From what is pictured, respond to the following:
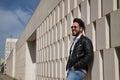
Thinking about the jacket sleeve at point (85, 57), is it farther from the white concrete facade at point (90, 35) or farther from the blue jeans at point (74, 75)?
the white concrete facade at point (90, 35)

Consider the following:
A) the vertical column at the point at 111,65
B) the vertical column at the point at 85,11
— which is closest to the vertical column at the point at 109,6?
the vertical column at the point at 111,65

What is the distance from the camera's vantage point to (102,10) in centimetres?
479

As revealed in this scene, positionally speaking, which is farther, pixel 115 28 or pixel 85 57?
pixel 85 57

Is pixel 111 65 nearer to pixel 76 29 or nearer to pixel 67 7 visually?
pixel 76 29

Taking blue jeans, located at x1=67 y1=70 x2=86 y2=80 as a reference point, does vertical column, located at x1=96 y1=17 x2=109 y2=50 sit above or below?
above

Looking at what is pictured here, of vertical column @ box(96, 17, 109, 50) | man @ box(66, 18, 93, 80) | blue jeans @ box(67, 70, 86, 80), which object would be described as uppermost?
vertical column @ box(96, 17, 109, 50)

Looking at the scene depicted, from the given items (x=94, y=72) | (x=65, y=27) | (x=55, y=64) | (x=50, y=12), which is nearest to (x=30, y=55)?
(x=50, y=12)

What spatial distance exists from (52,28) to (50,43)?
0.55 meters

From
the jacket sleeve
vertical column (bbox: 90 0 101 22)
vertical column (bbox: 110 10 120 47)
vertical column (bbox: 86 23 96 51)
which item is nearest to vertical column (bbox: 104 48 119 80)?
vertical column (bbox: 110 10 120 47)

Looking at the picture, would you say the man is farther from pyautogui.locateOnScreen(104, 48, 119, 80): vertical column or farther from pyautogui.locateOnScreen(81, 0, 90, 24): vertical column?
pyautogui.locateOnScreen(81, 0, 90, 24): vertical column

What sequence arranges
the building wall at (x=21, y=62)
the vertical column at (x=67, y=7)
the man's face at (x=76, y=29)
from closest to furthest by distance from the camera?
the man's face at (x=76, y=29) < the vertical column at (x=67, y=7) < the building wall at (x=21, y=62)

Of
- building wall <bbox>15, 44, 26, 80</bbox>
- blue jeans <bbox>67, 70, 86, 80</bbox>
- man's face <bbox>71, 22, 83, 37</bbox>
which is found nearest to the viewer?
blue jeans <bbox>67, 70, 86, 80</bbox>

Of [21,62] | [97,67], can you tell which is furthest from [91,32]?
[21,62]

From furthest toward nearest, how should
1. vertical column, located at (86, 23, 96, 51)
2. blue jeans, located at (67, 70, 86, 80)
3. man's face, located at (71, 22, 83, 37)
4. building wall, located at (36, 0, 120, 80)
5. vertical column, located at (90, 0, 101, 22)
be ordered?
vertical column, located at (86, 23, 96, 51)
vertical column, located at (90, 0, 101, 22)
man's face, located at (71, 22, 83, 37)
blue jeans, located at (67, 70, 86, 80)
building wall, located at (36, 0, 120, 80)
